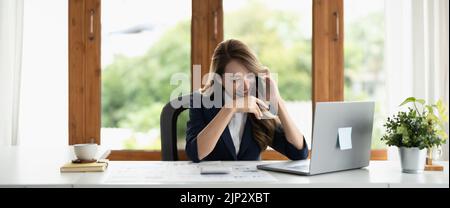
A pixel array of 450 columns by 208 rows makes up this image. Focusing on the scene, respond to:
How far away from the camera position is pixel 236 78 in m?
2.72

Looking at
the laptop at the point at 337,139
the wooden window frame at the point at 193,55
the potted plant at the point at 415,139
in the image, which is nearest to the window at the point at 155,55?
the wooden window frame at the point at 193,55

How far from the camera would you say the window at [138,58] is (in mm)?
3664

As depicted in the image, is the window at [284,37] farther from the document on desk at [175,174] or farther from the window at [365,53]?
the document on desk at [175,174]

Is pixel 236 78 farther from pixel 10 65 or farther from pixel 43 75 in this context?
pixel 10 65

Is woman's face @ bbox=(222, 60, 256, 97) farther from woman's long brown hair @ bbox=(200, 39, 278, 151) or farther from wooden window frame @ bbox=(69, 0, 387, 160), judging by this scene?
wooden window frame @ bbox=(69, 0, 387, 160)

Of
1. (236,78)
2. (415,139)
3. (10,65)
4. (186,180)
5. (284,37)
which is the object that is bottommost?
(186,180)

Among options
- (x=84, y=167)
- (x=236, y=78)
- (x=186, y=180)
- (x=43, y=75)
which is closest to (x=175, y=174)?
(x=186, y=180)

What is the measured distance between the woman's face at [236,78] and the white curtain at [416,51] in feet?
4.38

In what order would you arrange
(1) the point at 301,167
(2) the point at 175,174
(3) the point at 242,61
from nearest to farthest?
(2) the point at 175,174 < (1) the point at 301,167 < (3) the point at 242,61

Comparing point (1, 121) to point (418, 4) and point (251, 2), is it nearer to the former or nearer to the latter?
point (251, 2)

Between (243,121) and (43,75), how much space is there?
151 cm

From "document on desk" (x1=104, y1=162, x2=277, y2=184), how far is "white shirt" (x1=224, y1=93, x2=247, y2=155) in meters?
0.46
